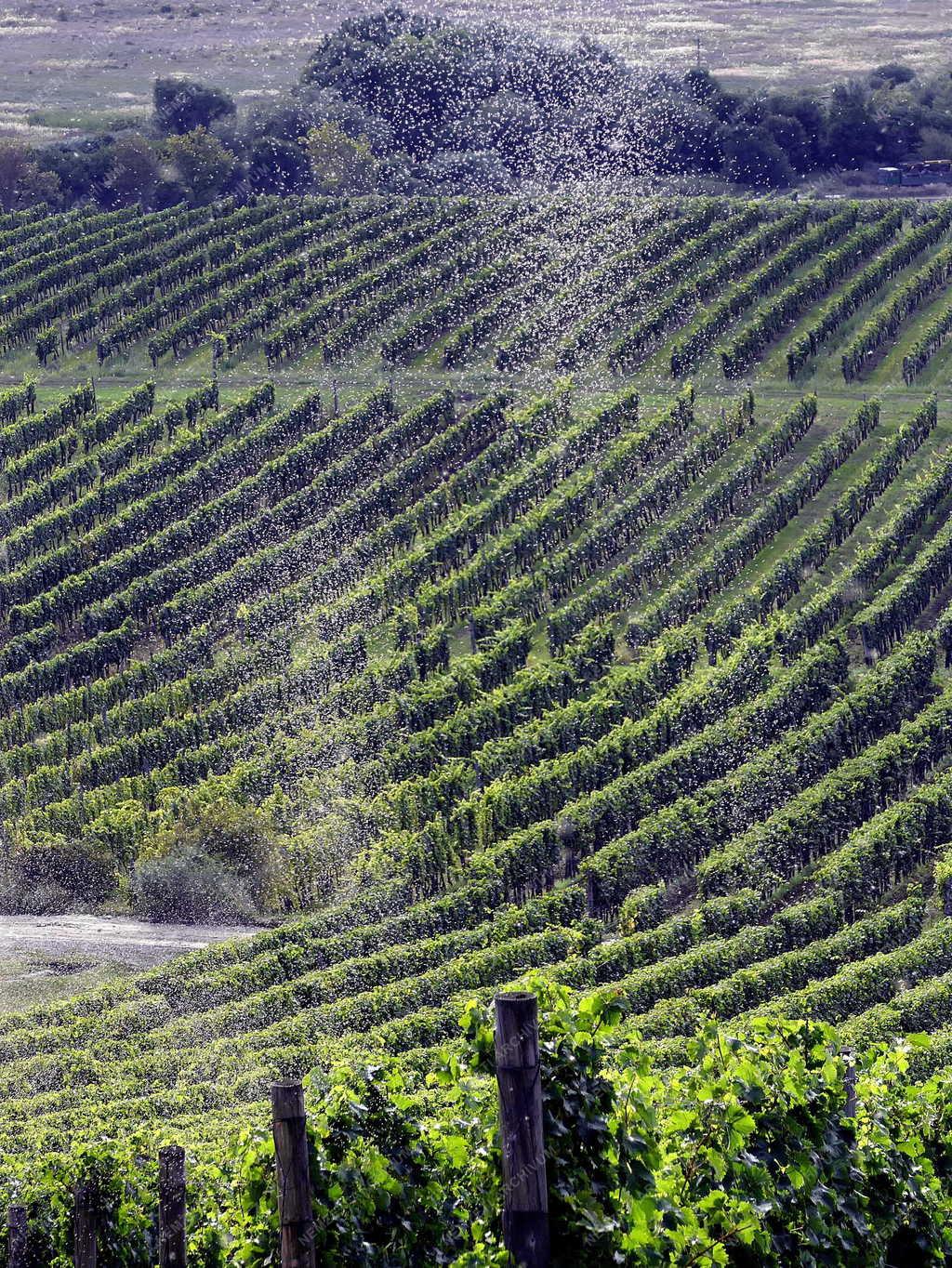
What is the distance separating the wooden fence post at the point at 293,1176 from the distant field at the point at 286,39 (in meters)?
144

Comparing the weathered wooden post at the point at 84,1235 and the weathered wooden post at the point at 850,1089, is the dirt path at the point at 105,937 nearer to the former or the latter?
the weathered wooden post at the point at 850,1089

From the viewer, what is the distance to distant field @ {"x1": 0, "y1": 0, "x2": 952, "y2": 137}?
538 feet

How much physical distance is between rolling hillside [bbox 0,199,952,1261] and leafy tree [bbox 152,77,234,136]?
90.2ft

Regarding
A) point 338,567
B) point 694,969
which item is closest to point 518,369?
point 338,567

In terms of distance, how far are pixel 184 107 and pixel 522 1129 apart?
452 ft

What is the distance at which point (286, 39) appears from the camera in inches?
7239

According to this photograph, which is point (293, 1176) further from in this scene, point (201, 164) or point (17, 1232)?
point (201, 164)

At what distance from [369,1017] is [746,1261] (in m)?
30.1

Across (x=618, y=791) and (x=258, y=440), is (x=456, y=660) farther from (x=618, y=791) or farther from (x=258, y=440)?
(x=258, y=440)

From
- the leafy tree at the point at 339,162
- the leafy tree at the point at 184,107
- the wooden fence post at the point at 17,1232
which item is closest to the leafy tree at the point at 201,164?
the leafy tree at the point at 339,162

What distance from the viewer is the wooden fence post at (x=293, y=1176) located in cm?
1678

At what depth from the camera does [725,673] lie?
6844 centimetres

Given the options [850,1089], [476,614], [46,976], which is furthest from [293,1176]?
[476,614]

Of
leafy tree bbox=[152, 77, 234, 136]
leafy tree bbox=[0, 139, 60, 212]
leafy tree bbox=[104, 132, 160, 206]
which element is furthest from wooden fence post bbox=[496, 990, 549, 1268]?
leafy tree bbox=[152, 77, 234, 136]
